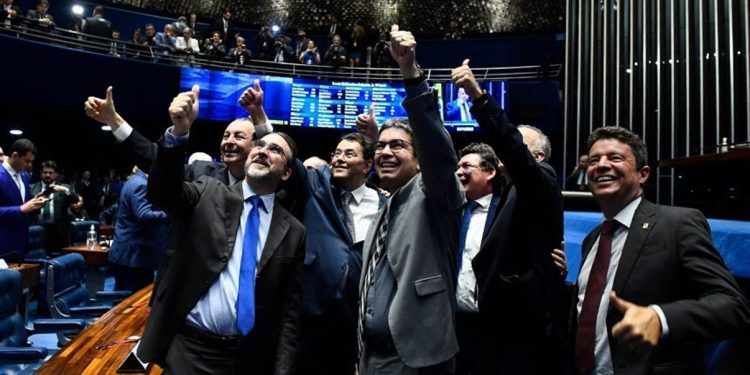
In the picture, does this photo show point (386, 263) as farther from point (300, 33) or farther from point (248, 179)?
point (300, 33)

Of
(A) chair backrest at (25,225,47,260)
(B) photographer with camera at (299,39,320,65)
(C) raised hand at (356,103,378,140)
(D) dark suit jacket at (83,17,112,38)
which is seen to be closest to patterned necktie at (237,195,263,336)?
(C) raised hand at (356,103,378,140)

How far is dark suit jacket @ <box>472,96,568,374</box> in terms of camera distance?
1563 millimetres

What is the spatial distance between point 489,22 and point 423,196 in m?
12.6

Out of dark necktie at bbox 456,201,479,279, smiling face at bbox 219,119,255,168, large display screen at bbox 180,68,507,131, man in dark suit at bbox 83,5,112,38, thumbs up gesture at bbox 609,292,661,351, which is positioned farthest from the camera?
large display screen at bbox 180,68,507,131

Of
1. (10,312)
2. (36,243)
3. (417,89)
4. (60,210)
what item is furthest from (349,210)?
(60,210)

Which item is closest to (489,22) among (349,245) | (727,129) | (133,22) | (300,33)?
(300,33)

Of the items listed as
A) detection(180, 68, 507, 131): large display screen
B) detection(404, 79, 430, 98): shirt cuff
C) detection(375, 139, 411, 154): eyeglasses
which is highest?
detection(180, 68, 507, 131): large display screen

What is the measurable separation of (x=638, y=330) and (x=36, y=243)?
17.2ft

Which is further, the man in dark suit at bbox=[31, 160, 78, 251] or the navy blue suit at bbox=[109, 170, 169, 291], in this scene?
the man in dark suit at bbox=[31, 160, 78, 251]

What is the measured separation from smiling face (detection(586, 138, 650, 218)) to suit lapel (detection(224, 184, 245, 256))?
3.46ft

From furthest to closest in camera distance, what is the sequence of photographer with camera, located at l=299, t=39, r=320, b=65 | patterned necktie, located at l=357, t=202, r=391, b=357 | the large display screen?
1. photographer with camera, located at l=299, t=39, r=320, b=65
2. the large display screen
3. patterned necktie, located at l=357, t=202, r=391, b=357

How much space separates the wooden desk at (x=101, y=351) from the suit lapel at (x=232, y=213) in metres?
0.58

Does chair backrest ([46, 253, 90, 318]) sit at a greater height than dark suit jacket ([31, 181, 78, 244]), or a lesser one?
lesser

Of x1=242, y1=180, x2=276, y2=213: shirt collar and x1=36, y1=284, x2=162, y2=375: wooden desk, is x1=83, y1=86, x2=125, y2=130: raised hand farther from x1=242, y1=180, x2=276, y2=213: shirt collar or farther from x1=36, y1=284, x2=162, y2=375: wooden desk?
x1=36, y1=284, x2=162, y2=375: wooden desk
